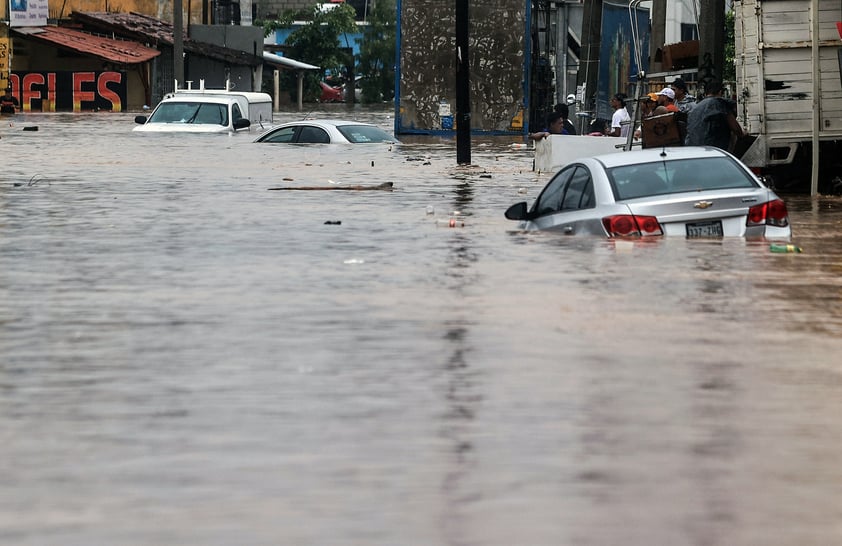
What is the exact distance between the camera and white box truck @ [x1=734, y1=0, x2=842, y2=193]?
22.3 metres

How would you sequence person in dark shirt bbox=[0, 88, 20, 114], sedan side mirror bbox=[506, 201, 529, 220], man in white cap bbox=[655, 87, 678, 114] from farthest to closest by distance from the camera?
person in dark shirt bbox=[0, 88, 20, 114] < man in white cap bbox=[655, 87, 678, 114] < sedan side mirror bbox=[506, 201, 529, 220]

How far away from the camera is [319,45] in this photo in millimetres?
87812

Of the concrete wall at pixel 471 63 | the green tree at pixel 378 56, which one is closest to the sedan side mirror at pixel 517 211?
the concrete wall at pixel 471 63

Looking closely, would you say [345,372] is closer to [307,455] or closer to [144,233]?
[307,455]

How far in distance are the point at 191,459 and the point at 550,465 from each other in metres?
1.36

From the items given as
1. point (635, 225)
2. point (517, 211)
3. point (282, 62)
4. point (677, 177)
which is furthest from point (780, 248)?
point (282, 62)

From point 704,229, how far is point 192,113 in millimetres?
23319

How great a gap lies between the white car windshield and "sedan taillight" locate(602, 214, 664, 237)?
22550mm

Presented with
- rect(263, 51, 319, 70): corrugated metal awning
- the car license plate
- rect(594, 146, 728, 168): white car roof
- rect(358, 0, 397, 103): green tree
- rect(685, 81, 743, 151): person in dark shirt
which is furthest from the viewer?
rect(358, 0, 397, 103): green tree

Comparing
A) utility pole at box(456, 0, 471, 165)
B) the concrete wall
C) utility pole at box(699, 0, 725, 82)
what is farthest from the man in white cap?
the concrete wall

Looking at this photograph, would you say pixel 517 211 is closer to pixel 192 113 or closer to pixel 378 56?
pixel 192 113

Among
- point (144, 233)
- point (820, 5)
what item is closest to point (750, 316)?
point (144, 233)

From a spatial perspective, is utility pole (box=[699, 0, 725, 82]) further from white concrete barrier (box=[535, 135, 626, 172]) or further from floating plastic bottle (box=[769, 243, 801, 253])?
floating plastic bottle (box=[769, 243, 801, 253])

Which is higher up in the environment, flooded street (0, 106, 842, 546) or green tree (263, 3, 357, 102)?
green tree (263, 3, 357, 102)
